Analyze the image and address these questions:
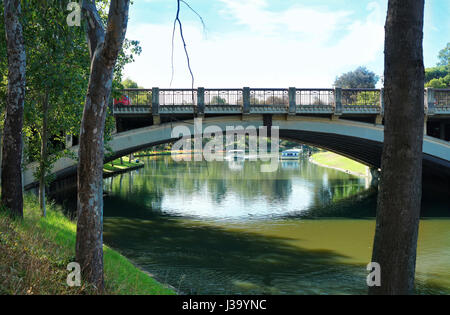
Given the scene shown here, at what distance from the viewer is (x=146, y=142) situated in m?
22.8

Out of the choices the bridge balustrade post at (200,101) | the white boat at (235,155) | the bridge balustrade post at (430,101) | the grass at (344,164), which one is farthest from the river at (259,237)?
the white boat at (235,155)

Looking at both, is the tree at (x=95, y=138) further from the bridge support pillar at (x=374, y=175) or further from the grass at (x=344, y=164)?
the grass at (x=344, y=164)

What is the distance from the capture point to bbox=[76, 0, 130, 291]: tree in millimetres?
6039

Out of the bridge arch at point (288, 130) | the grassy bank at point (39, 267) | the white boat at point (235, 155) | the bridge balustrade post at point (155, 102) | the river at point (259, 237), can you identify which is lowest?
the white boat at point (235, 155)

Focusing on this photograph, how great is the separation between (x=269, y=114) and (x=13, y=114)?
52.1 feet

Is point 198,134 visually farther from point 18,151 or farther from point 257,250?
point 18,151

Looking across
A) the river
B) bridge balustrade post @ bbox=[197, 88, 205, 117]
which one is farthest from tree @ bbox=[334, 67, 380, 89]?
bridge balustrade post @ bbox=[197, 88, 205, 117]

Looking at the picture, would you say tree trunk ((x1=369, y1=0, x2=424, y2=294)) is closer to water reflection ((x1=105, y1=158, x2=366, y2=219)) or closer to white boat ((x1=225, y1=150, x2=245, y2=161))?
water reflection ((x1=105, y1=158, x2=366, y2=219))

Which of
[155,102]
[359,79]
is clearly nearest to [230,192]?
[155,102]

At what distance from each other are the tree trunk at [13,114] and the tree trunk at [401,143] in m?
7.99

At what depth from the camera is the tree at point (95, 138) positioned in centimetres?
604

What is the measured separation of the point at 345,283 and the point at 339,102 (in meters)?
13.6

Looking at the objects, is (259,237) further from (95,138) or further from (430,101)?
(430,101)

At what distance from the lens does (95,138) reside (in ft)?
20.5
